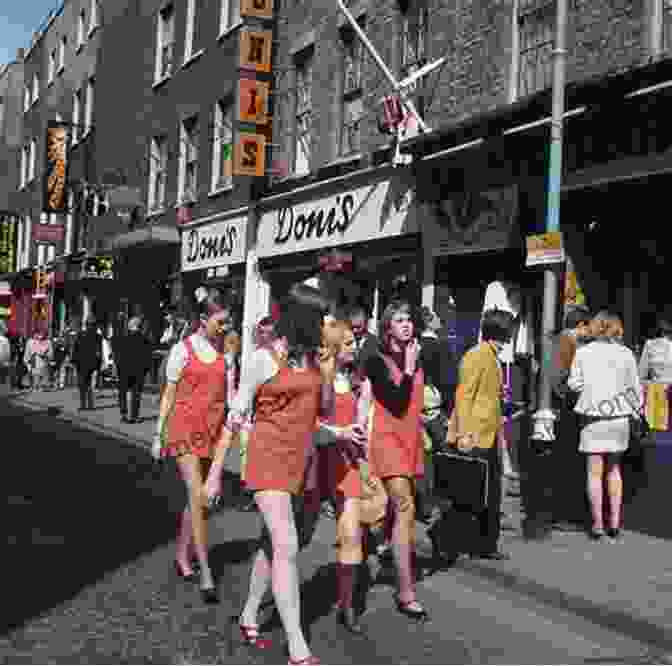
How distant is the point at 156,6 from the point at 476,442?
75.1ft

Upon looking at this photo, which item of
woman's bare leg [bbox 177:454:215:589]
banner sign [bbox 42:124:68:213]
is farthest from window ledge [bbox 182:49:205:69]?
woman's bare leg [bbox 177:454:215:589]

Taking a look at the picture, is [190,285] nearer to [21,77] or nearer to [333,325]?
[333,325]

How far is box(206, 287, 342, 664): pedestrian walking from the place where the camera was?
5.08 metres

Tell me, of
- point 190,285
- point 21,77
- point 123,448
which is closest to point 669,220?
point 123,448

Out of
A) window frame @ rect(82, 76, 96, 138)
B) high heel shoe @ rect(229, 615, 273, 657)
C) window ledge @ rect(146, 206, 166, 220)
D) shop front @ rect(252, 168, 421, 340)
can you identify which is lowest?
high heel shoe @ rect(229, 615, 273, 657)

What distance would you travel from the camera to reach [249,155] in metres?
19.7

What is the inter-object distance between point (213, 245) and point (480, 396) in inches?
627

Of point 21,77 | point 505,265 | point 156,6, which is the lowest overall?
point 505,265

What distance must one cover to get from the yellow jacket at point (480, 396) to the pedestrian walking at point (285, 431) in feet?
8.23

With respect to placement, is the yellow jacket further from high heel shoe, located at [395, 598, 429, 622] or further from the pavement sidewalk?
high heel shoe, located at [395, 598, 429, 622]

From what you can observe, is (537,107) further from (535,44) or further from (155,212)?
(155,212)

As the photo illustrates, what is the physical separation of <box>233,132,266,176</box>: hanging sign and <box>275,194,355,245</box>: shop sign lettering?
0.93 m

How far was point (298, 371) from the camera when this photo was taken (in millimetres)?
5211

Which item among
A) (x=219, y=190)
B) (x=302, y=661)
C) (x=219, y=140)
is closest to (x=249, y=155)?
(x=219, y=190)
